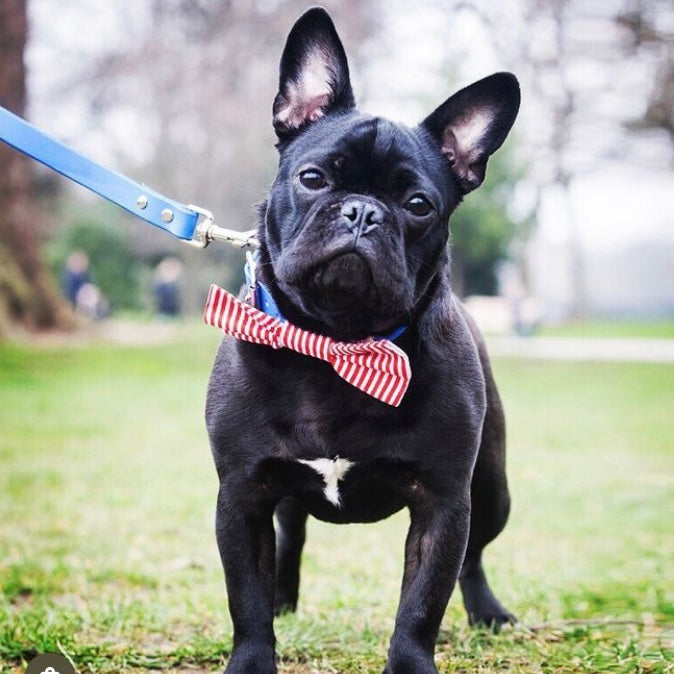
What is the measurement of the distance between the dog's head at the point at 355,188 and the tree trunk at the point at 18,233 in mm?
13399

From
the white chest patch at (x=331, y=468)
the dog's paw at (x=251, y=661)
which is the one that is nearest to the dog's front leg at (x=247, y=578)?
the dog's paw at (x=251, y=661)

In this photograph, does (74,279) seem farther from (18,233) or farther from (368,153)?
(368,153)

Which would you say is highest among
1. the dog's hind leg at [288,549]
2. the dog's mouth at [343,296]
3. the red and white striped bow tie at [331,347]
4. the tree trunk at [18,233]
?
the tree trunk at [18,233]

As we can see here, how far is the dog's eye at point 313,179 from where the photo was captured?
2.61m

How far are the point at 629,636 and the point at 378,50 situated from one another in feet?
49.2

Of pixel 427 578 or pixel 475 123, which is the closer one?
pixel 427 578

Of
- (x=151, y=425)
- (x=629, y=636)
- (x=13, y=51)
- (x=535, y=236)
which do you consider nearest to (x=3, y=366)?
(x=151, y=425)

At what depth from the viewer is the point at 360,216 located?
246 centimetres

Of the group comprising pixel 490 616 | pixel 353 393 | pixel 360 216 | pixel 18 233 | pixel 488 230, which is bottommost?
pixel 490 616

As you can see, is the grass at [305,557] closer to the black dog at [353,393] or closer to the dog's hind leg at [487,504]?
the dog's hind leg at [487,504]

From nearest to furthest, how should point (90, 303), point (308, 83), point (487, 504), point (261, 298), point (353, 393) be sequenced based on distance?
1. point (353, 393)
2. point (261, 298)
3. point (308, 83)
4. point (487, 504)
5. point (90, 303)

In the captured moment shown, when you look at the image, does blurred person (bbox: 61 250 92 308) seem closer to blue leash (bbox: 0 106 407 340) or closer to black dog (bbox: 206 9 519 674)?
blue leash (bbox: 0 106 407 340)

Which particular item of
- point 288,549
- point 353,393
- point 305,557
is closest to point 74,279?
point 305,557

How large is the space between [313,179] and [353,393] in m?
0.58
